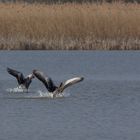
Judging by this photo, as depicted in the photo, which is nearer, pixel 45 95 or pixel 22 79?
pixel 45 95

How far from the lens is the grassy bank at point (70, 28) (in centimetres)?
2784

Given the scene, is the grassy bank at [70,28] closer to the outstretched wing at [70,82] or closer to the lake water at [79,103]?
the lake water at [79,103]

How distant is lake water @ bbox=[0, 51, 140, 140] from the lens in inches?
582

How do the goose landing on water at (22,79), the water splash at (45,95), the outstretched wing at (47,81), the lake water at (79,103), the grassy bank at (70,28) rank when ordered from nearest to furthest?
1. the lake water at (79,103)
2. the outstretched wing at (47,81)
3. the water splash at (45,95)
4. the goose landing on water at (22,79)
5. the grassy bank at (70,28)

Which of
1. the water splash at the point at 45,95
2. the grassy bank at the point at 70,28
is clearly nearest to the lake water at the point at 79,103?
the water splash at the point at 45,95

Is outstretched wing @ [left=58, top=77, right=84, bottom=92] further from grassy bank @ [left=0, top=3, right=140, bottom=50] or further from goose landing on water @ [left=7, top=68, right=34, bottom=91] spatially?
grassy bank @ [left=0, top=3, right=140, bottom=50]

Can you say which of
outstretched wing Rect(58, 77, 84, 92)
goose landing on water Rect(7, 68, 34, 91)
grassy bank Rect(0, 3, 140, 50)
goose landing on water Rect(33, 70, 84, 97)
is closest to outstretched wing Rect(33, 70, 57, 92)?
goose landing on water Rect(33, 70, 84, 97)

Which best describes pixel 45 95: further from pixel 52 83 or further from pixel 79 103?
pixel 79 103

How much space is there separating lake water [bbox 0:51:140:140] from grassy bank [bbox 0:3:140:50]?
0.76 metres

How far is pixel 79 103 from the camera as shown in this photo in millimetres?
17906

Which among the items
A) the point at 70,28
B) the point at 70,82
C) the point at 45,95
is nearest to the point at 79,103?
the point at 70,82

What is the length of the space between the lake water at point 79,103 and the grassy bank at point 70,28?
0.76m

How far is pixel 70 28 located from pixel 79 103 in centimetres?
1092

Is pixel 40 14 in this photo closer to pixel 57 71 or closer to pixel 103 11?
pixel 103 11
